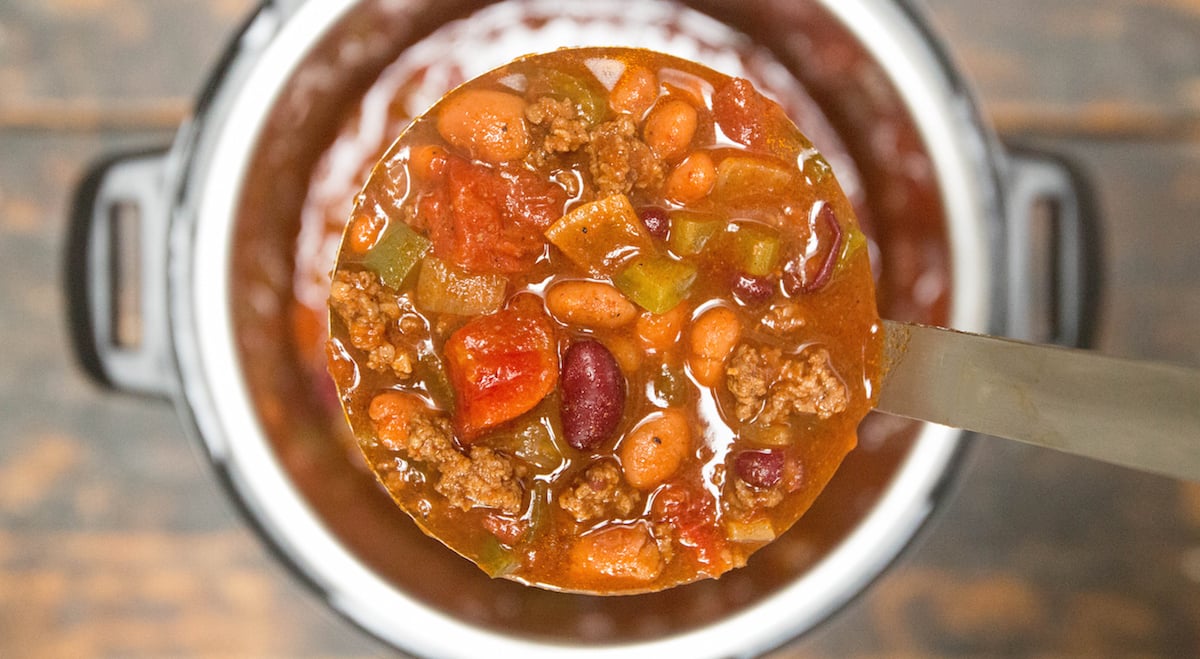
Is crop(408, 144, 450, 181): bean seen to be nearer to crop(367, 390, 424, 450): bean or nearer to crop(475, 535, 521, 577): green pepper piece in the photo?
crop(367, 390, 424, 450): bean

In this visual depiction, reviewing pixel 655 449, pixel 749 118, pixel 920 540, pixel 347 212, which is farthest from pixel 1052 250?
pixel 347 212

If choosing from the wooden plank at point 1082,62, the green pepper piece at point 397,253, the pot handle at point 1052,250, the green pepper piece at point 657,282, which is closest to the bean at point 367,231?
the green pepper piece at point 397,253

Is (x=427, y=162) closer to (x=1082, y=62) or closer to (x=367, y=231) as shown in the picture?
(x=367, y=231)

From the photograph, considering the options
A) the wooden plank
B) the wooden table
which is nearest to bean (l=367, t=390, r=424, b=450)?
the wooden table

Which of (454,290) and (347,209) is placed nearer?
(454,290)

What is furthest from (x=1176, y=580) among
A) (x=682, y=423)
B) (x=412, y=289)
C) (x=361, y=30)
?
(x=361, y=30)

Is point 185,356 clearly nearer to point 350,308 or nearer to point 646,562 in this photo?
point 350,308

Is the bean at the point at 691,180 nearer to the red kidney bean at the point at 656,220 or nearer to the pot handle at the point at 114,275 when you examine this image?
the red kidney bean at the point at 656,220
